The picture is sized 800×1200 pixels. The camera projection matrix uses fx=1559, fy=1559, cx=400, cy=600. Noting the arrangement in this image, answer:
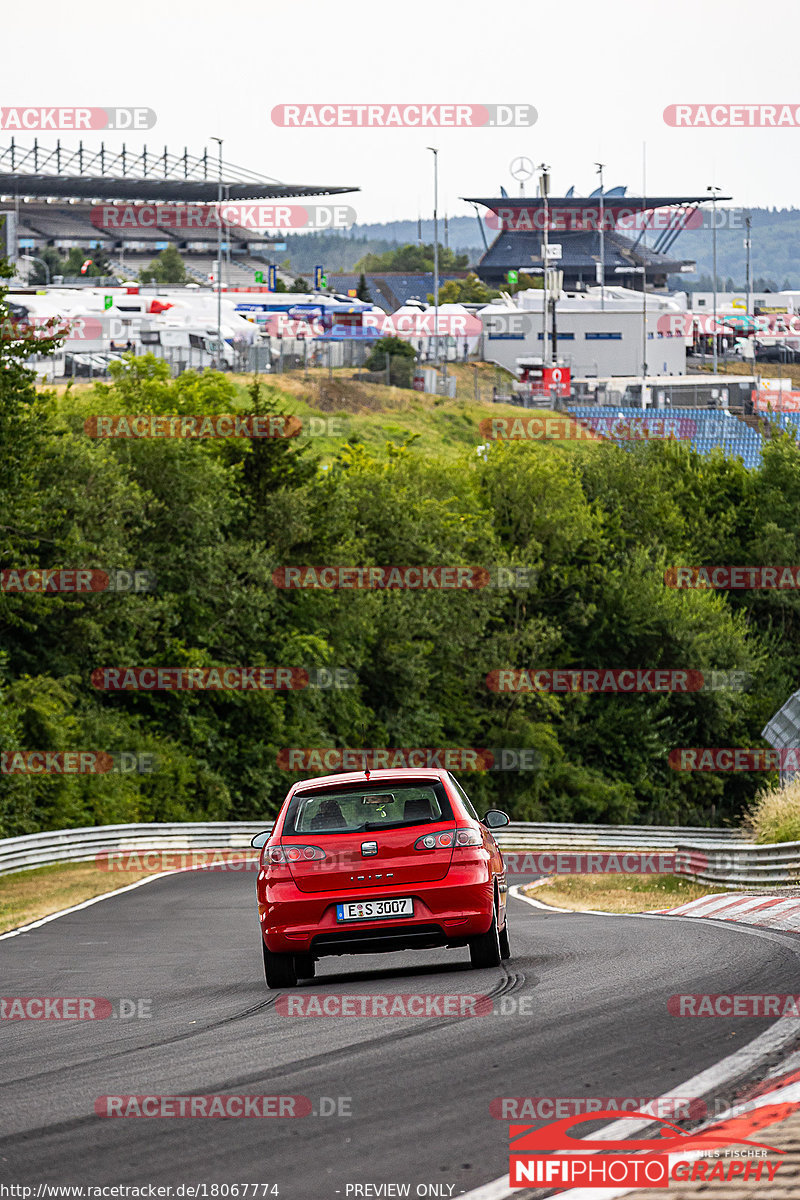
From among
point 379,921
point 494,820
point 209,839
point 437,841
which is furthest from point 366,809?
point 209,839

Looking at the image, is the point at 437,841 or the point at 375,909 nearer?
the point at 375,909

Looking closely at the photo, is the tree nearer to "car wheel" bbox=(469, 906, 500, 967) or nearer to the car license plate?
"car wheel" bbox=(469, 906, 500, 967)

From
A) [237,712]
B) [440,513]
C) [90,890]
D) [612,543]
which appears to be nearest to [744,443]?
[612,543]

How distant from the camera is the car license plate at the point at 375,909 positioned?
10195mm

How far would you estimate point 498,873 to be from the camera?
1091 centimetres

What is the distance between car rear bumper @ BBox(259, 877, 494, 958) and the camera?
10188 millimetres

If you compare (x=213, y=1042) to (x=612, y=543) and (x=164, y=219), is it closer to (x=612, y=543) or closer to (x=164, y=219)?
(x=612, y=543)

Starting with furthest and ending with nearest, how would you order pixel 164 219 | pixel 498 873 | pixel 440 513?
pixel 164 219 → pixel 440 513 → pixel 498 873

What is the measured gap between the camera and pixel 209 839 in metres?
35.3

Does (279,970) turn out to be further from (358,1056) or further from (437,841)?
(358,1056)

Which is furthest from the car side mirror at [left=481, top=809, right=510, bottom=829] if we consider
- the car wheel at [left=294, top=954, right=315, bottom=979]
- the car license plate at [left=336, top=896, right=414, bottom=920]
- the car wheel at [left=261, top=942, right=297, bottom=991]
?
the car wheel at [left=261, top=942, right=297, bottom=991]

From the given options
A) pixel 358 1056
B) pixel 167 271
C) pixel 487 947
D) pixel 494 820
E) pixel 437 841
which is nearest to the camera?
pixel 358 1056

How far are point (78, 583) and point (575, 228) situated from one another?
170 meters

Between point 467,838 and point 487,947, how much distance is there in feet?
2.52
